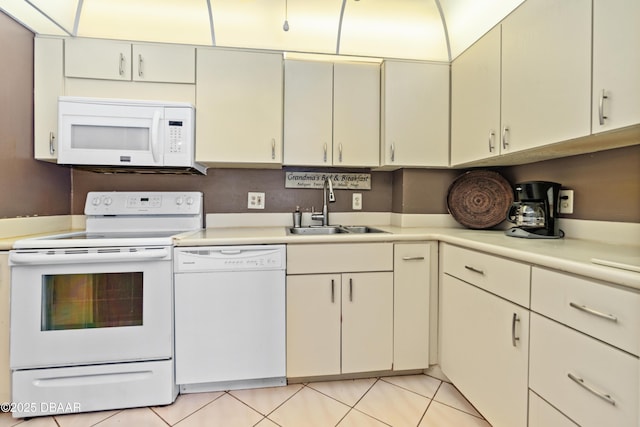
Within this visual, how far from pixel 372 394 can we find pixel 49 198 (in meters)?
2.32

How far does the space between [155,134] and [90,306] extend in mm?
987

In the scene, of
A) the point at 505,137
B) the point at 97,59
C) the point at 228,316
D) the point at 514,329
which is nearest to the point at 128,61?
the point at 97,59

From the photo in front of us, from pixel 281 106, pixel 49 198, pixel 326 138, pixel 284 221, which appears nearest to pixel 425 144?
pixel 326 138

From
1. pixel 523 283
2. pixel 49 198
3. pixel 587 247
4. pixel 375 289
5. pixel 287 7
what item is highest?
pixel 287 7

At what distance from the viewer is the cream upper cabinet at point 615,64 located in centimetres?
100

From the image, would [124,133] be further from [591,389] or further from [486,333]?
[591,389]

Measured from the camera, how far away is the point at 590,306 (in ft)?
2.98

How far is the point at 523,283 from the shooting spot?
1.16m

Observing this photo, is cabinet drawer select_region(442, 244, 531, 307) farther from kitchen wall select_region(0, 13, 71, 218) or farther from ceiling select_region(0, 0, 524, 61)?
kitchen wall select_region(0, 13, 71, 218)

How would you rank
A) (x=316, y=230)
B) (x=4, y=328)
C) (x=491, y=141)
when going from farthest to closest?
(x=316, y=230) → (x=491, y=141) → (x=4, y=328)

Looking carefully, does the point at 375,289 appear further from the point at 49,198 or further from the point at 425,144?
the point at 49,198

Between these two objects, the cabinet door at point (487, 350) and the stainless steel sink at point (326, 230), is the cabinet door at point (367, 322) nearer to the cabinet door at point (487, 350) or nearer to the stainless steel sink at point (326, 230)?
the cabinet door at point (487, 350)

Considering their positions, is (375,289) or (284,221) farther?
(284,221)

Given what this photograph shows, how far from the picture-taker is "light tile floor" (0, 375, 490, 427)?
56.7 inches
